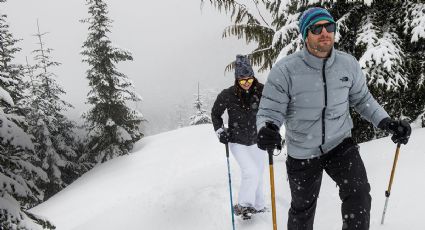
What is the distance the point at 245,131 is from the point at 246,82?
0.75m

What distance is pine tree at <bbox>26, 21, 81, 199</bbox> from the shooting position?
23.8 meters

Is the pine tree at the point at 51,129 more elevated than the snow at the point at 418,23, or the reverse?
the snow at the point at 418,23

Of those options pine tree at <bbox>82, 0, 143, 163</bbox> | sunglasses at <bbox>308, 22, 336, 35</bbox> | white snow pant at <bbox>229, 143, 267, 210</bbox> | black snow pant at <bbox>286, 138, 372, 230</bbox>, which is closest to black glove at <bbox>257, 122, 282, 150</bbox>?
black snow pant at <bbox>286, 138, 372, 230</bbox>

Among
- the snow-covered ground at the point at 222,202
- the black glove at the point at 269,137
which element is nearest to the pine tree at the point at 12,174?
the snow-covered ground at the point at 222,202

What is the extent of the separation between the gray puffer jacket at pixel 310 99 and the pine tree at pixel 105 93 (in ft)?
62.0

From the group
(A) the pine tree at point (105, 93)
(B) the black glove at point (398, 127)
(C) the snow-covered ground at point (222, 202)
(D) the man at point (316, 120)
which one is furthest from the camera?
(A) the pine tree at point (105, 93)

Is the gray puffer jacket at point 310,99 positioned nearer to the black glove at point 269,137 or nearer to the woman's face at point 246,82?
the black glove at point 269,137

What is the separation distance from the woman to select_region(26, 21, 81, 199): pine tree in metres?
20.9

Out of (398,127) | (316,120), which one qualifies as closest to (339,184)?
(316,120)

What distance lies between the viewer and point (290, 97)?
3.34 metres

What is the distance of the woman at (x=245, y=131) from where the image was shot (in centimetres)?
553

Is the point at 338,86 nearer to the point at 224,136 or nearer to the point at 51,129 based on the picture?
the point at 224,136

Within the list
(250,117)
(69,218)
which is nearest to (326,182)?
(250,117)

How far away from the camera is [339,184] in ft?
11.1
